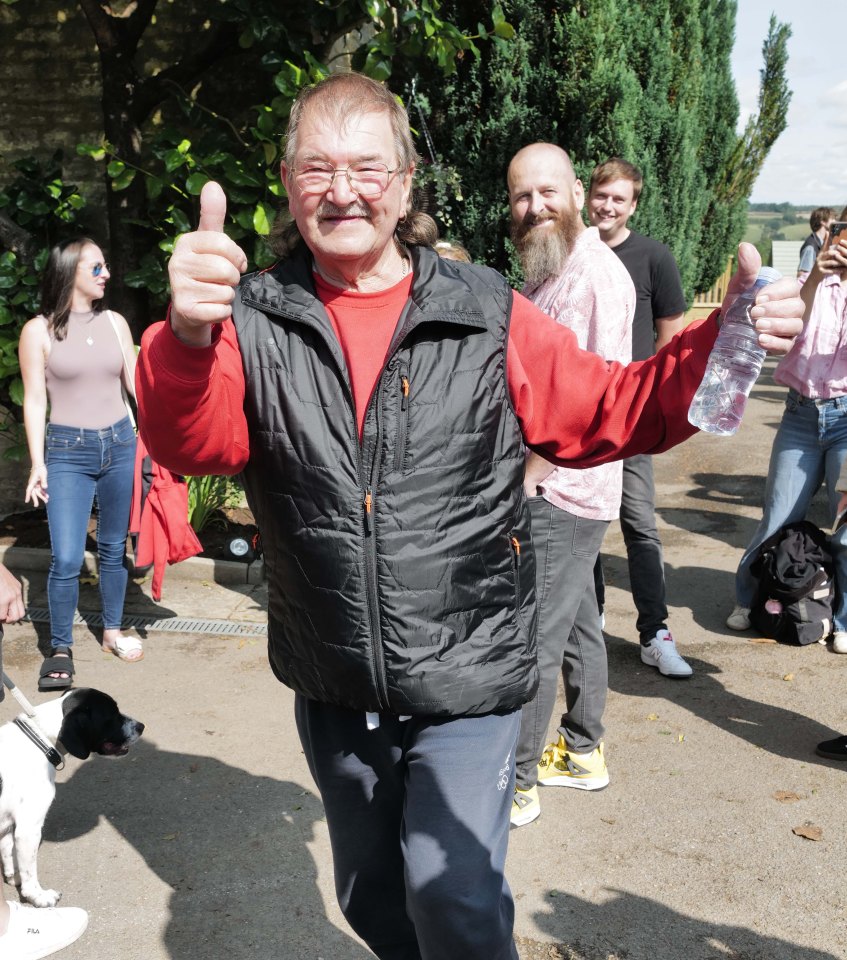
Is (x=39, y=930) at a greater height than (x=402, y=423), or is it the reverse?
(x=402, y=423)

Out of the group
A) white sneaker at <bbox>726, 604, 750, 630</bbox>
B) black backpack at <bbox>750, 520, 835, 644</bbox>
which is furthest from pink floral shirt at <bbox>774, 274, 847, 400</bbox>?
white sneaker at <bbox>726, 604, 750, 630</bbox>

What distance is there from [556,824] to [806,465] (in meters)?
2.65

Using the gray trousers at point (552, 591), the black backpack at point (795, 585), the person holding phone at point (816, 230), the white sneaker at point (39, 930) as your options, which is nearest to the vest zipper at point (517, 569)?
the gray trousers at point (552, 591)

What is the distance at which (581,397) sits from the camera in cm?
232

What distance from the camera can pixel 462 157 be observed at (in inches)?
336

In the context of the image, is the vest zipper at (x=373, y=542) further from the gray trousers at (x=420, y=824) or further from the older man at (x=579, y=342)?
the older man at (x=579, y=342)

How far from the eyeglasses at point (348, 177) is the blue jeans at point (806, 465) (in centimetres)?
381

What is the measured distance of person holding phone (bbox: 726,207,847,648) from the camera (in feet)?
17.0

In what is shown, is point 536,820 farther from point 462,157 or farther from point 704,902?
point 462,157

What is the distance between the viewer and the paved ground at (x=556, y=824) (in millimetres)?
3191

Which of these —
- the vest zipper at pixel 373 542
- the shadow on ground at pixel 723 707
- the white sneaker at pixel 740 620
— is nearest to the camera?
the vest zipper at pixel 373 542

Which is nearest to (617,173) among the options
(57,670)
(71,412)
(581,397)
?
(71,412)

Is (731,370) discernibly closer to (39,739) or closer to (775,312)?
(775,312)

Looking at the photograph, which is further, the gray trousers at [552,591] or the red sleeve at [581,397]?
the gray trousers at [552,591]
